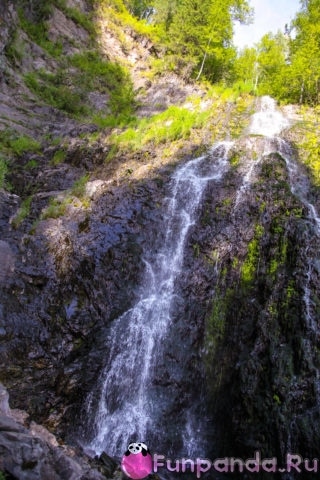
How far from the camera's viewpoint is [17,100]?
20484mm

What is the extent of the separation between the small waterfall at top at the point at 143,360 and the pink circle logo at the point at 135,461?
160 inches

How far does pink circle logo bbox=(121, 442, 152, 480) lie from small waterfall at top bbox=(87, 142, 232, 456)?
13.4 feet

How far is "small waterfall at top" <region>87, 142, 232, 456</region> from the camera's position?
980 centimetres

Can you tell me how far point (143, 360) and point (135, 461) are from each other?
5.06 meters

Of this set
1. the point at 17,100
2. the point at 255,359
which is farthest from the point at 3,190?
the point at 255,359

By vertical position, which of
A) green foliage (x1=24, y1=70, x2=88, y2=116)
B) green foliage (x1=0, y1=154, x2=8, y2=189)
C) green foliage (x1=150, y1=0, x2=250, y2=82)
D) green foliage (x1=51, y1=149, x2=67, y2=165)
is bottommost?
green foliage (x1=0, y1=154, x2=8, y2=189)

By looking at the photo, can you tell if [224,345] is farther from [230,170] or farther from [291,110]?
[291,110]

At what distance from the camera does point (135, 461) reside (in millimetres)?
5758

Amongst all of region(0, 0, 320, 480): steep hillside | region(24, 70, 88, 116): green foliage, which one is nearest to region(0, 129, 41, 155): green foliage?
region(0, 0, 320, 480): steep hillside

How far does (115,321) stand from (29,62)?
1956cm

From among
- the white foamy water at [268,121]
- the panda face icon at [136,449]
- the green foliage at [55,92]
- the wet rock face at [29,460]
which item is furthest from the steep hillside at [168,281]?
the green foliage at [55,92]

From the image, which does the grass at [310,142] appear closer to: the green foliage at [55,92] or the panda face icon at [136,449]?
the panda face icon at [136,449]

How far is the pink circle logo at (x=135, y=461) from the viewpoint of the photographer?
5.68 metres

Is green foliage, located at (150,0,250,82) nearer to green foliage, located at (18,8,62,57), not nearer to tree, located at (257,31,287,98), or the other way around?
tree, located at (257,31,287,98)
